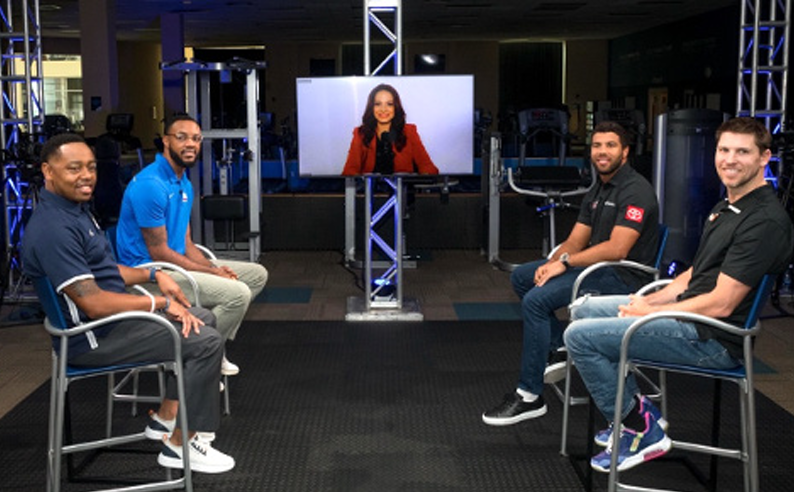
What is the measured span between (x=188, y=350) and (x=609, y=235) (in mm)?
1723

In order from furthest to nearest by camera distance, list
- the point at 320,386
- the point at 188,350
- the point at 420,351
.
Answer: the point at 420,351 → the point at 320,386 → the point at 188,350

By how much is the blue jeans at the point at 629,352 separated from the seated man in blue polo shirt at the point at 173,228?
1357 mm

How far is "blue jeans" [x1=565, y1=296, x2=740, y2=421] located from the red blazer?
2.24 m

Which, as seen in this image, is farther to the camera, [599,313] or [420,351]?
[420,351]

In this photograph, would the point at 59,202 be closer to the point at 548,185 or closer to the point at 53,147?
the point at 53,147

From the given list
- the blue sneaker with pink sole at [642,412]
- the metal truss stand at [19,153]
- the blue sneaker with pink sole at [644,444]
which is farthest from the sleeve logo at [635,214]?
the metal truss stand at [19,153]

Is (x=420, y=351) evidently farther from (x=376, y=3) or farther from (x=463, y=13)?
(x=463, y=13)

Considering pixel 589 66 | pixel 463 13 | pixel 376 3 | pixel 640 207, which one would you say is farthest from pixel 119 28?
pixel 640 207

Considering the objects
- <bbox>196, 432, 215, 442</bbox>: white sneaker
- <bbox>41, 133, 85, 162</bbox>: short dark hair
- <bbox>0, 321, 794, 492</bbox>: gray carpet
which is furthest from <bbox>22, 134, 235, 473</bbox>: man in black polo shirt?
<bbox>0, 321, 794, 492</bbox>: gray carpet

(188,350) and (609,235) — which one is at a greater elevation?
(609,235)

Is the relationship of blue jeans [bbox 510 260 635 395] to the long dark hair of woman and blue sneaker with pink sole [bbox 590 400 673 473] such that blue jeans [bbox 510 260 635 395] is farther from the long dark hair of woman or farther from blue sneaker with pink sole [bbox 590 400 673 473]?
the long dark hair of woman

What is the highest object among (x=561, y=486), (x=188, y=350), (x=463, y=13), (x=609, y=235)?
(x=463, y=13)

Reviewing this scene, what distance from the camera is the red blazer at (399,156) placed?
477cm

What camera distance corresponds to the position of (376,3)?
5.38 meters
